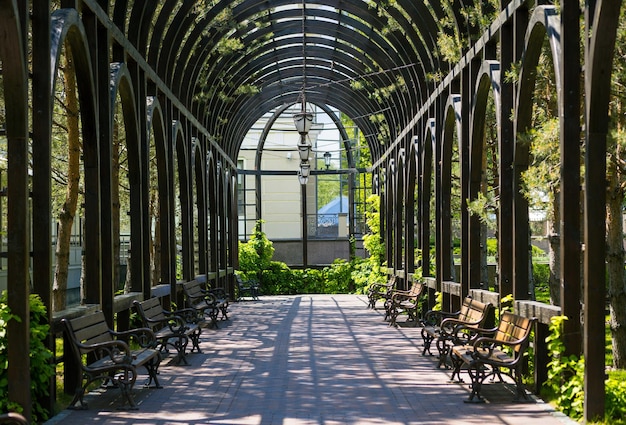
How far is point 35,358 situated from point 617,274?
5.87 meters

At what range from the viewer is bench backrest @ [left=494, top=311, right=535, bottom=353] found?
28.1 ft

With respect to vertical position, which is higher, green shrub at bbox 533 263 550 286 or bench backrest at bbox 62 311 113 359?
bench backrest at bbox 62 311 113 359

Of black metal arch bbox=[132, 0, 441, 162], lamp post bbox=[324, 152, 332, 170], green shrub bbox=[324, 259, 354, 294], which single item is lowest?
green shrub bbox=[324, 259, 354, 294]

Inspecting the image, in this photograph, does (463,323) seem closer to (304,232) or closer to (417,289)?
(417,289)

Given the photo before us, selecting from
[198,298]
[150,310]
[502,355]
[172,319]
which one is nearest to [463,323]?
[502,355]

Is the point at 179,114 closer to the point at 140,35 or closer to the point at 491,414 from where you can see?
the point at 140,35

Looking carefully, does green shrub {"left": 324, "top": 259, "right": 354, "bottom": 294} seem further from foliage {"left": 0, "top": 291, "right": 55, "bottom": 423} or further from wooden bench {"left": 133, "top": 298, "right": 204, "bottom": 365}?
foliage {"left": 0, "top": 291, "right": 55, "bottom": 423}

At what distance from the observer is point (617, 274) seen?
33.2 feet

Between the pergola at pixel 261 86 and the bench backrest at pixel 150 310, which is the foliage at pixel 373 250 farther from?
the bench backrest at pixel 150 310

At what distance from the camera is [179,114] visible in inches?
697

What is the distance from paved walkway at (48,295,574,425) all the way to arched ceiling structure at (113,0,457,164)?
4.30 meters

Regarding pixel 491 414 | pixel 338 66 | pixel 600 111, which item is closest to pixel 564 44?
pixel 600 111

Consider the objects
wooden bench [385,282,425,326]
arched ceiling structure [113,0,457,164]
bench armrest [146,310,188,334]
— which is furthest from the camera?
wooden bench [385,282,425,326]

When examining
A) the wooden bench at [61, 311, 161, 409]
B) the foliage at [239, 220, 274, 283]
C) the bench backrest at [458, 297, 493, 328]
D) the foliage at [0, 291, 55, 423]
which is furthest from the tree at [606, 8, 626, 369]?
the foliage at [239, 220, 274, 283]
